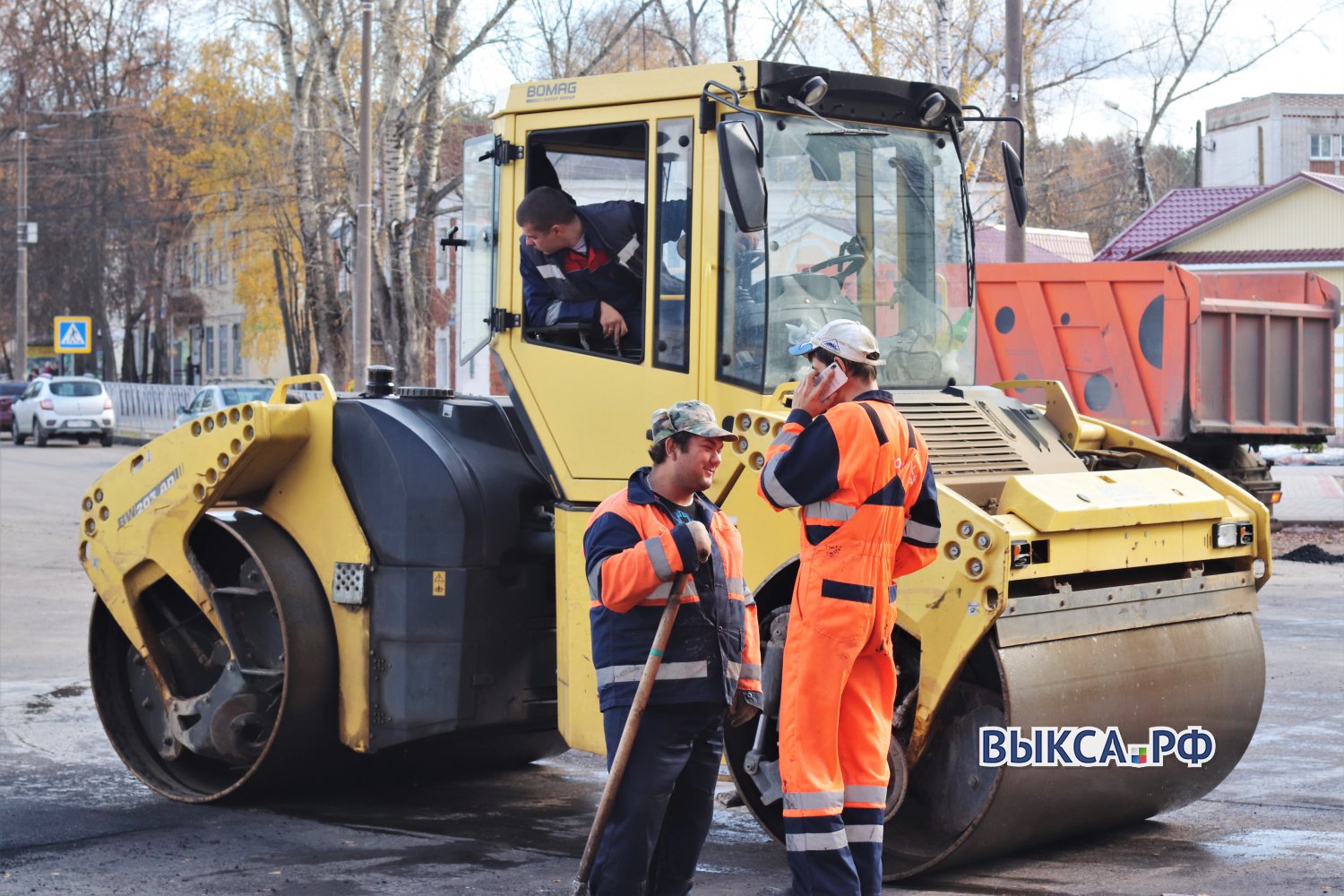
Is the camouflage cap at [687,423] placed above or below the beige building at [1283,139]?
below

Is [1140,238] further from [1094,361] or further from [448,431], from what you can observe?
[448,431]

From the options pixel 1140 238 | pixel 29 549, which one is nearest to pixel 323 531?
pixel 29 549

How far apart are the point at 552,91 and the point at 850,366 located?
76.5 inches

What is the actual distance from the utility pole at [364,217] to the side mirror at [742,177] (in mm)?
19636

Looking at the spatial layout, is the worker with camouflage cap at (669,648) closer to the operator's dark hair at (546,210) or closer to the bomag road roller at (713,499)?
the bomag road roller at (713,499)

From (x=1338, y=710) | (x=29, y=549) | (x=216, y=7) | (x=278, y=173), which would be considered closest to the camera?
(x=1338, y=710)

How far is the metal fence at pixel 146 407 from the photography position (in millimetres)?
37719

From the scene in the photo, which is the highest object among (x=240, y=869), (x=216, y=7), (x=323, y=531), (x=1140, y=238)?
(x=216, y=7)

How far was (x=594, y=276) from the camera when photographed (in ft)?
20.7

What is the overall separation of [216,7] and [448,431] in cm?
2434

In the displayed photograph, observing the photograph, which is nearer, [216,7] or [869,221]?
[869,221]

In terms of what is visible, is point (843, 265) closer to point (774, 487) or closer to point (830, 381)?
point (830, 381)

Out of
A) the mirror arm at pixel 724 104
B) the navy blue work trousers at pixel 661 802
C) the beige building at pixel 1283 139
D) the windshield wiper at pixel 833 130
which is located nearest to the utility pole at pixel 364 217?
the windshield wiper at pixel 833 130

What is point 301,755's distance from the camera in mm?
6664
